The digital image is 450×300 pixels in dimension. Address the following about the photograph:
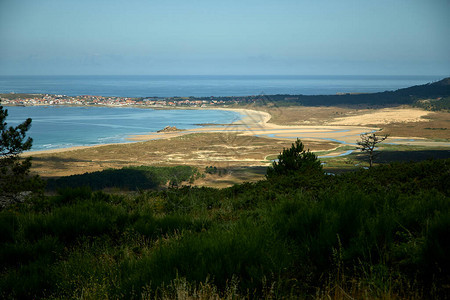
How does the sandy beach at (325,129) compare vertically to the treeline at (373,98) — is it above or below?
below

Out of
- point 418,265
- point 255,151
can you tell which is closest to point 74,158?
point 255,151

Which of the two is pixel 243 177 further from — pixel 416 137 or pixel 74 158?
pixel 416 137

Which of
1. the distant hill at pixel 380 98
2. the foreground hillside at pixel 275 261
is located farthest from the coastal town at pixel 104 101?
the foreground hillside at pixel 275 261

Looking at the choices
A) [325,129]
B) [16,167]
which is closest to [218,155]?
[16,167]

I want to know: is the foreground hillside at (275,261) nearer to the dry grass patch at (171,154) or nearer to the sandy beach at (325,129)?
the dry grass patch at (171,154)

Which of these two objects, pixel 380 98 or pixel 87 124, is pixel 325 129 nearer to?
pixel 87 124

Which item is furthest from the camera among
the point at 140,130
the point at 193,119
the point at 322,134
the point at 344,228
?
the point at 193,119

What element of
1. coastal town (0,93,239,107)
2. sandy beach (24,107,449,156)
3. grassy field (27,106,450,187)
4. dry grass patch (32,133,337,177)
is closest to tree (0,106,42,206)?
grassy field (27,106,450,187)
